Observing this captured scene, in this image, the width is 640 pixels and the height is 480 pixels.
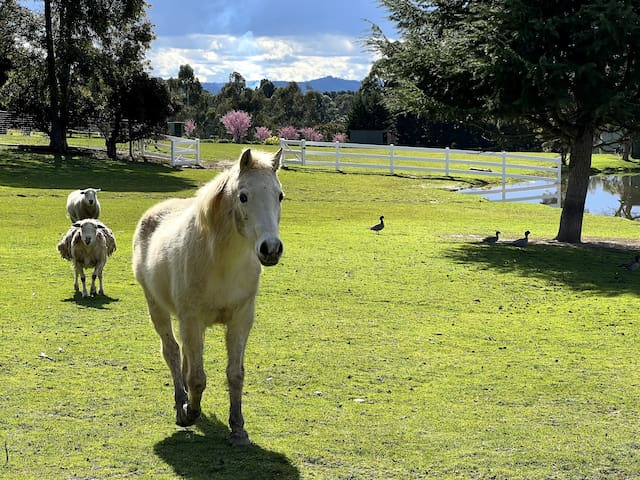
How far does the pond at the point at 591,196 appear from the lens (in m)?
27.7

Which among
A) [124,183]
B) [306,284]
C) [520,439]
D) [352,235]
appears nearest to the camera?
[520,439]

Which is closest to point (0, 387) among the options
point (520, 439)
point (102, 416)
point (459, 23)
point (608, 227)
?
point (102, 416)

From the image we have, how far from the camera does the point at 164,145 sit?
43.0 metres

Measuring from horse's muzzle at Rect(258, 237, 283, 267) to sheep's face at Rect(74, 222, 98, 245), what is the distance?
6.65m

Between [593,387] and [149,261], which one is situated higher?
[149,261]

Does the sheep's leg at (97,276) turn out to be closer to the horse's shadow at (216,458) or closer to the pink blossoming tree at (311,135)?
the horse's shadow at (216,458)

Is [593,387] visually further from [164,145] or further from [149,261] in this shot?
[164,145]

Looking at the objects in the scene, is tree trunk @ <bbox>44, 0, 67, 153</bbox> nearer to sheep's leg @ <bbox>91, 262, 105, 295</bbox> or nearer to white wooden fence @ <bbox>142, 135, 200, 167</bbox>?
white wooden fence @ <bbox>142, 135, 200, 167</bbox>

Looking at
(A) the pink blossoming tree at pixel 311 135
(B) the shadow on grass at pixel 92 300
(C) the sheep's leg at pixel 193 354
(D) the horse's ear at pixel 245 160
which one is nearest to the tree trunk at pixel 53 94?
(B) the shadow on grass at pixel 92 300

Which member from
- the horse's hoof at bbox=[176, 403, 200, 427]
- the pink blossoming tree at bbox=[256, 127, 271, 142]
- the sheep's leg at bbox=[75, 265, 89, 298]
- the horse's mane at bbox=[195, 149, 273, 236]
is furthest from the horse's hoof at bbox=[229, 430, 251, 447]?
the pink blossoming tree at bbox=[256, 127, 271, 142]

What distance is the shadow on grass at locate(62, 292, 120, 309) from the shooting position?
980 centimetres

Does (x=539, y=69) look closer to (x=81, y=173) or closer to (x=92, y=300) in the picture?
(x=92, y=300)

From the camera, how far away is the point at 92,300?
10094 millimetres

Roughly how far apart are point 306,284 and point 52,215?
394 inches
